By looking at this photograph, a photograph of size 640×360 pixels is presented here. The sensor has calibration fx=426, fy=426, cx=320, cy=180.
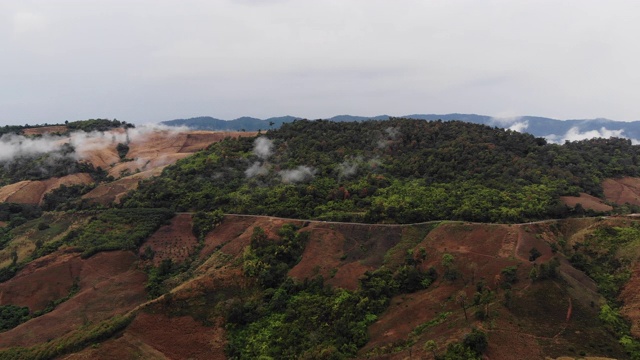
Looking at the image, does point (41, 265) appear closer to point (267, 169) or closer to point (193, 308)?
point (193, 308)

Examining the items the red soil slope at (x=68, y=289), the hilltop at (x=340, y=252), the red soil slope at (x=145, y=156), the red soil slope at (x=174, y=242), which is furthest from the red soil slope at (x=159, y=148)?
the red soil slope at (x=68, y=289)

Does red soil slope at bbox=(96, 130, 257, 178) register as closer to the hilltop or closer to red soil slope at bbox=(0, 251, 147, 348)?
the hilltop

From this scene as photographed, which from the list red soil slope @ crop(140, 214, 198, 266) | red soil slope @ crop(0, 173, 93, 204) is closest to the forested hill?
red soil slope @ crop(140, 214, 198, 266)

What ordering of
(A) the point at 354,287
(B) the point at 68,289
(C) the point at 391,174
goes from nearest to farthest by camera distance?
(A) the point at 354,287 → (B) the point at 68,289 → (C) the point at 391,174

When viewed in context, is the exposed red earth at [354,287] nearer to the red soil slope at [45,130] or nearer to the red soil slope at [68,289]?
the red soil slope at [68,289]

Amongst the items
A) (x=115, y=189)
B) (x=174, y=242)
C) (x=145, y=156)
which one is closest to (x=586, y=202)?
(x=174, y=242)

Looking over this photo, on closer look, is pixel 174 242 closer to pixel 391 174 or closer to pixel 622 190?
pixel 391 174

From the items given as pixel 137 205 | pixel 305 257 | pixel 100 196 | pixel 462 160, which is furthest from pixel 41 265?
pixel 462 160
